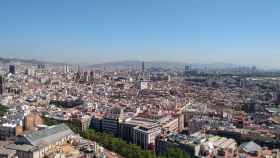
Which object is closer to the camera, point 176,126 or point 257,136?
point 257,136

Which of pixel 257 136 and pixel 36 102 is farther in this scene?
pixel 36 102

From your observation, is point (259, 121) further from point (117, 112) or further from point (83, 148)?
point (83, 148)

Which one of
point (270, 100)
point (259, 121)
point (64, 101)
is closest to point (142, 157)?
point (259, 121)

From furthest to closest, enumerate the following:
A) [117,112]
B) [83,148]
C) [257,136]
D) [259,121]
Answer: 1. [259,121]
2. [117,112]
3. [257,136]
4. [83,148]

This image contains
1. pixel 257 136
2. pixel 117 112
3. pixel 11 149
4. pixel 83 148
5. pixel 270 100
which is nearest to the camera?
pixel 11 149

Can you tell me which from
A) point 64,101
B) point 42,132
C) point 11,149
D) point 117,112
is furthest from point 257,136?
point 64,101

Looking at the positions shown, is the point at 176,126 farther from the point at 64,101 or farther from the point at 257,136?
the point at 64,101

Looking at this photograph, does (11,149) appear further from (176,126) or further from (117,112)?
(176,126)

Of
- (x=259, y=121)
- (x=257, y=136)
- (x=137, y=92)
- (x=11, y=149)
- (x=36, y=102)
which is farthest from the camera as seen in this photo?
(x=137, y=92)

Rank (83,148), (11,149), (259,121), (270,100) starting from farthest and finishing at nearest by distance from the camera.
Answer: (270,100)
(259,121)
(83,148)
(11,149)
